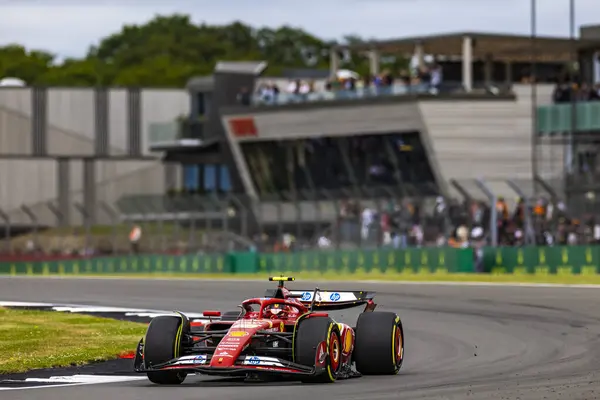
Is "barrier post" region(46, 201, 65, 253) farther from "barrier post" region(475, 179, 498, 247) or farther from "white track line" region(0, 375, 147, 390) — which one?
"white track line" region(0, 375, 147, 390)

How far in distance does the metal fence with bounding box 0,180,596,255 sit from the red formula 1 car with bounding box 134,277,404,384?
80.6 ft

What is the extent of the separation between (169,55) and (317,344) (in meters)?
118

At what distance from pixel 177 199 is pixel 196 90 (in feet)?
74.2

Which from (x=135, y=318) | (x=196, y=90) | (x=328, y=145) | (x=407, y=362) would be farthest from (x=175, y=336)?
(x=196, y=90)

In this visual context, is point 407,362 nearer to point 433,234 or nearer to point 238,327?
point 238,327

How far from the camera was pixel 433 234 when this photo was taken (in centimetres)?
4062

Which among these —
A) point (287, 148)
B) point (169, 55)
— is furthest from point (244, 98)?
point (169, 55)

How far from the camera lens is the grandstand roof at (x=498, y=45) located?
2112 inches

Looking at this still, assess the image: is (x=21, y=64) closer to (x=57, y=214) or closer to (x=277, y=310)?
(x=57, y=214)

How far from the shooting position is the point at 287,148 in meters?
62.1

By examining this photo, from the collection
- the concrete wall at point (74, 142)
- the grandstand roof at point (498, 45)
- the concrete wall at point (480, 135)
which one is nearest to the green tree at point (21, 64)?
the concrete wall at point (74, 142)

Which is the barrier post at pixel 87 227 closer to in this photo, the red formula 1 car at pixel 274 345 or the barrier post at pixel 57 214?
the barrier post at pixel 57 214

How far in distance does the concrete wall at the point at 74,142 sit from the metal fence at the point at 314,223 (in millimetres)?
17878

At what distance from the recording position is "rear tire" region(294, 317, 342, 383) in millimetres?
13516
